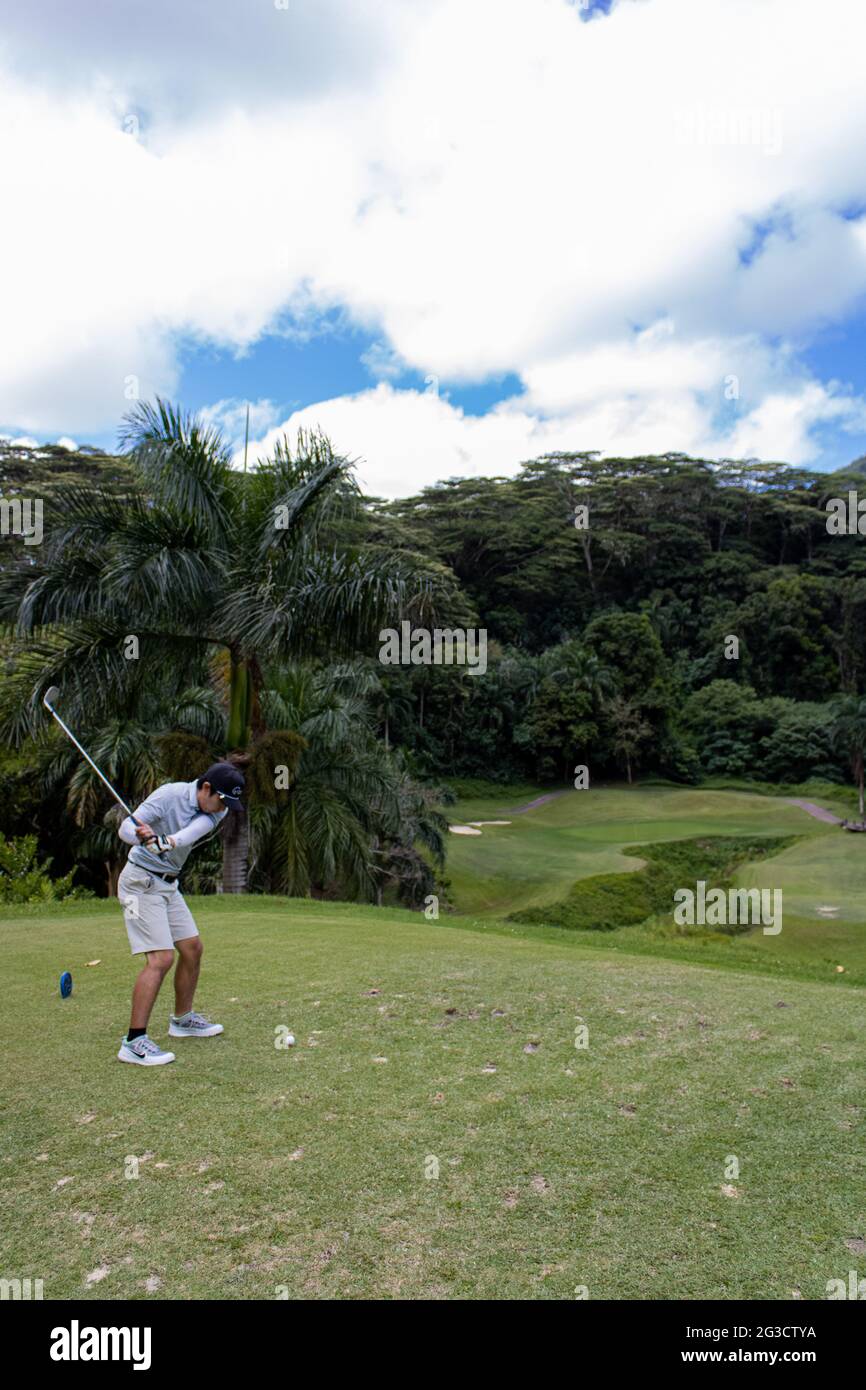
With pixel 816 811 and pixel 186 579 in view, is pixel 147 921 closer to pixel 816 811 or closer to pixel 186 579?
pixel 186 579

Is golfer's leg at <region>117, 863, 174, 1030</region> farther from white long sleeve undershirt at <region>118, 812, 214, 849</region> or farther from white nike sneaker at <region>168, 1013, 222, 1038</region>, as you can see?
white nike sneaker at <region>168, 1013, 222, 1038</region>

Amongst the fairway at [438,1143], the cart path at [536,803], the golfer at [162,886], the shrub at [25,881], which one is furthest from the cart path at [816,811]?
Answer: the golfer at [162,886]

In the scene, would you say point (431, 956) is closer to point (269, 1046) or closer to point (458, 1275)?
point (269, 1046)

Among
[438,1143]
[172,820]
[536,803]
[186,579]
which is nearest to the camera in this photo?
[438,1143]

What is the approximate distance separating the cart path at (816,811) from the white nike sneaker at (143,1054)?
38.7 metres

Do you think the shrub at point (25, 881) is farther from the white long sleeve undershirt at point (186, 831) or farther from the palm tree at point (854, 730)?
the palm tree at point (854, 730)

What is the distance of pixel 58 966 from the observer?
7.82 meters

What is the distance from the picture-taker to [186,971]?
557 cm

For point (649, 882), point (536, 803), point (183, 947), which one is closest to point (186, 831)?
point (183, 947)

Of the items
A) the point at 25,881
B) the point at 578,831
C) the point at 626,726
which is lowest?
the point at 578,831

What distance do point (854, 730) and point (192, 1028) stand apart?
40.7 m

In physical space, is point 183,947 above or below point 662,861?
above

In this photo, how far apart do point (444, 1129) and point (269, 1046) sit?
1547 millimetres

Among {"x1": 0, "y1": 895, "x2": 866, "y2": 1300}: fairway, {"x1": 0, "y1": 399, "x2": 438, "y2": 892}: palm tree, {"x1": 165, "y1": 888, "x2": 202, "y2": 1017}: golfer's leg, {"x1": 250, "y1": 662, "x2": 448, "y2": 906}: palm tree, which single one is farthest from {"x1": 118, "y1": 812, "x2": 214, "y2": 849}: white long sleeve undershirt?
{"x1": 250, "y1": 662, "x2": 448, "y2": 906}: palm tree
